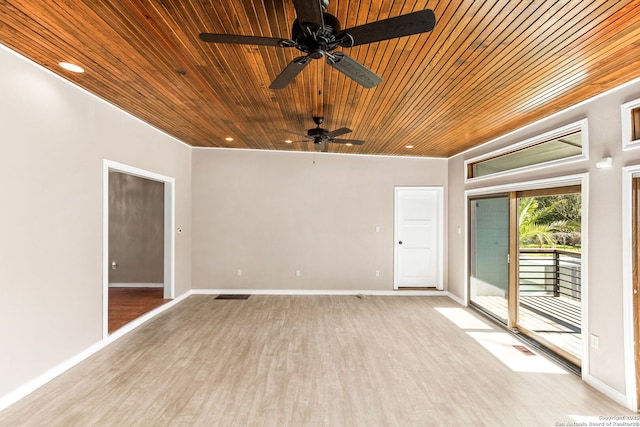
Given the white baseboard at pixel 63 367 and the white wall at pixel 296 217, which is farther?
the white wall at pixel 296 217

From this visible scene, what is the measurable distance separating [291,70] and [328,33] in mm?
432

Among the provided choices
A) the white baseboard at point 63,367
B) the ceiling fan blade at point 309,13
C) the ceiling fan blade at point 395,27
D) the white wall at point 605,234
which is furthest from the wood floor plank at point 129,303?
the white wall at point 605,234

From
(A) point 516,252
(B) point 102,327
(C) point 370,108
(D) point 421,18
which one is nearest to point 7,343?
(B) point 102,327

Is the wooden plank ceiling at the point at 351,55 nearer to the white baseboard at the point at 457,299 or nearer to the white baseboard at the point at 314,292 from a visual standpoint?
the white baseboard at the point at 457,299

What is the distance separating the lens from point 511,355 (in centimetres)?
349

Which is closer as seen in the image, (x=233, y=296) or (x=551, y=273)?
(x=551, y=273)

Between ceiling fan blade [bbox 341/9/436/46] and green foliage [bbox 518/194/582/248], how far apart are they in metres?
3.71

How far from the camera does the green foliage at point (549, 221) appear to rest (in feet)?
13.7

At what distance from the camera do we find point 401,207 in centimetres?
633

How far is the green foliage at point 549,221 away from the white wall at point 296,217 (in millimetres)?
1747

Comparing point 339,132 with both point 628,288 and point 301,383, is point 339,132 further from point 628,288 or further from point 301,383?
point 628,288

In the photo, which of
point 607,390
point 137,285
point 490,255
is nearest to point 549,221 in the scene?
point 490,255

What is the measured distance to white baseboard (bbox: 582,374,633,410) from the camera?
257 centimetres

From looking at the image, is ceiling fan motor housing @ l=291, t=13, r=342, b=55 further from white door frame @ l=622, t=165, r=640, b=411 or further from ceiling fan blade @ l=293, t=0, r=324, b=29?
white door frame @ l=622, t=165, r=640, b=411
